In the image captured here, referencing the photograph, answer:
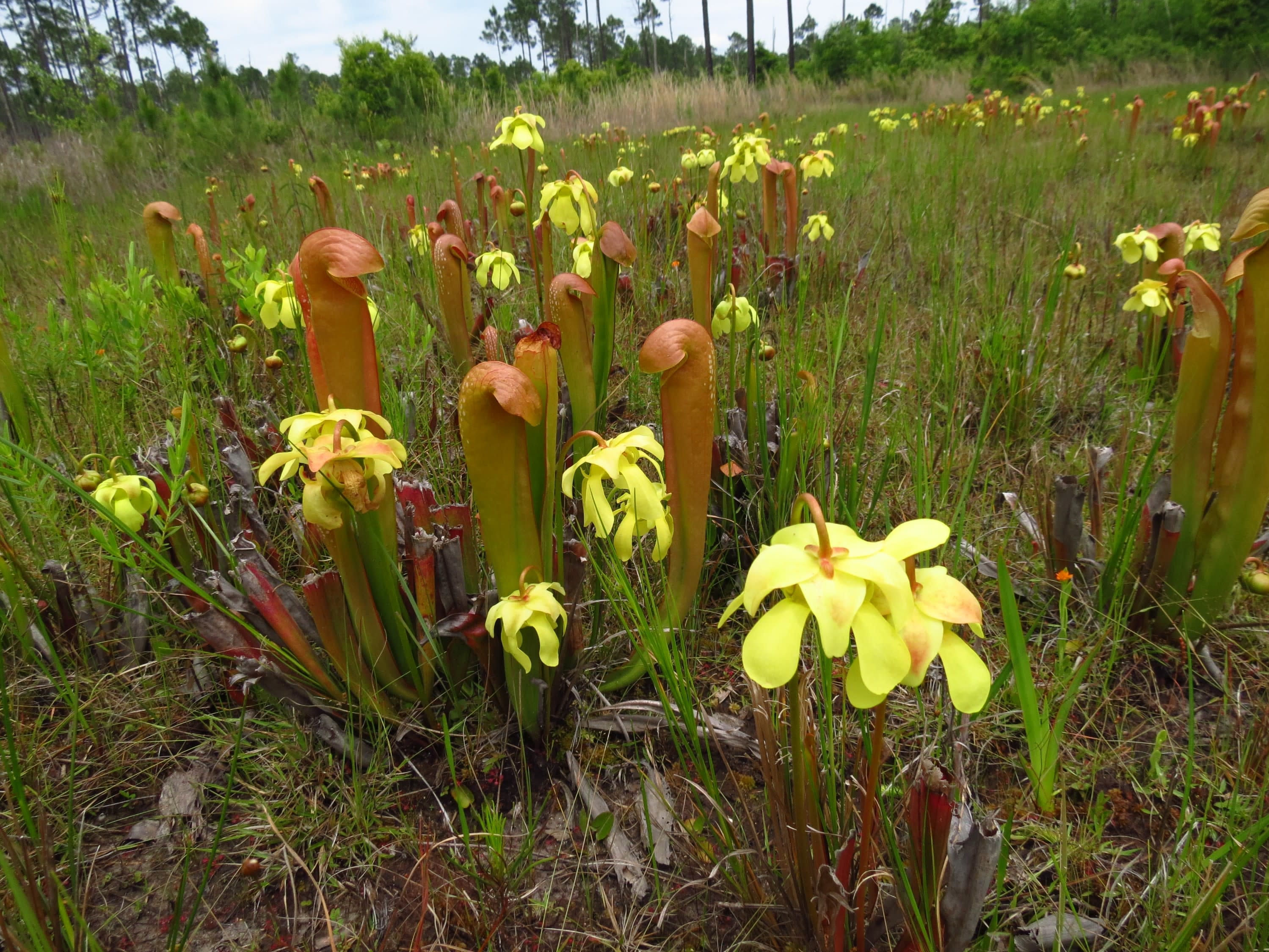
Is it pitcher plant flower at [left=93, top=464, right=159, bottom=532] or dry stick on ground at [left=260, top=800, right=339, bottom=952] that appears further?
pitcher plant flower at [left=93, top=464, right=159, bottom=532]

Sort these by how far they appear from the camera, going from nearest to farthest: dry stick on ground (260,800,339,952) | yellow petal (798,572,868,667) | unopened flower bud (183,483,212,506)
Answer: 1. yellow petal (798,572,868,667)
2. dry stick on ground (260,800,339,952)
3. unopened flower bud (183,483,212,506)

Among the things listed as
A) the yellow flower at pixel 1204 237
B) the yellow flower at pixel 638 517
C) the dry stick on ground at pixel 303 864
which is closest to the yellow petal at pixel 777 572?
the yellow flower at pixel 638 517

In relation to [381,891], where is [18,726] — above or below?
above

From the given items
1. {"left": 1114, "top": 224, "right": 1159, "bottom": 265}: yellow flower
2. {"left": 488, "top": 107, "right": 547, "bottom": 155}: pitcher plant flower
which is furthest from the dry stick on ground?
{"left": 1114, "top": 224, "right": 1159, "bottom": 265}: yellow flower

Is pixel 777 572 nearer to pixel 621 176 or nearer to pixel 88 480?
pixel 88 480

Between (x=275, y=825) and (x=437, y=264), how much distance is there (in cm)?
135

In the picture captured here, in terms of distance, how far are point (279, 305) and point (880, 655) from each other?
64.9 inches

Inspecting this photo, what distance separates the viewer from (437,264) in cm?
179

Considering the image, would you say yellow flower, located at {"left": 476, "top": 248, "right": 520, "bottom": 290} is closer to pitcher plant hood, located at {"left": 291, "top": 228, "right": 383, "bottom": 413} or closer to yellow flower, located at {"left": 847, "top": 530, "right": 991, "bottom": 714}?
pitcher plant hood, located at {"left": 291, "top": 228, "right": 383, "bottom": 413}

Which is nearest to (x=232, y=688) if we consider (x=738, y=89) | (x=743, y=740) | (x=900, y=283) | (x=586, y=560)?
(x=586, y=560)

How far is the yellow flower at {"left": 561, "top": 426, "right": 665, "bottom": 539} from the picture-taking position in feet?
2.96

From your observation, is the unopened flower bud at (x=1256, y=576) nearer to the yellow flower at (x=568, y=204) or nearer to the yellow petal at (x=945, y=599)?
the yellow petal at (x=945, y=599)

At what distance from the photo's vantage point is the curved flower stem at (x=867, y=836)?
2.05ft

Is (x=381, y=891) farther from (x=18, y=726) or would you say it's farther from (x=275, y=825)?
(x=18, y=726)
